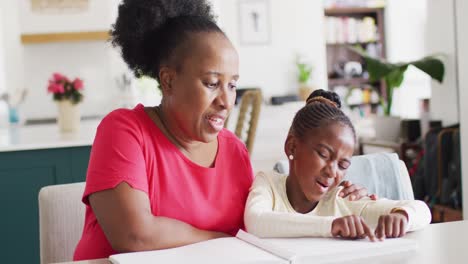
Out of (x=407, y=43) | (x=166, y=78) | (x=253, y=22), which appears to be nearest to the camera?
(x=166, y=78)

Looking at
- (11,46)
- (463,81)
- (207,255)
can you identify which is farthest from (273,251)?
(11,46)

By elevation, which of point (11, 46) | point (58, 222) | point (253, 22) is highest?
point (253, 22)

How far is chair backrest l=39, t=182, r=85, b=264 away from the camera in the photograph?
1652mm

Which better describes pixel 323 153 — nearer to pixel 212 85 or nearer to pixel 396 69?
pixel 212 85

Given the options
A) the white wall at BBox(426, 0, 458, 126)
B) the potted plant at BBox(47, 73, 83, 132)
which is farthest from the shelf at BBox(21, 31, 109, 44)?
the white wall at BBox(426, 0, 458, 126)

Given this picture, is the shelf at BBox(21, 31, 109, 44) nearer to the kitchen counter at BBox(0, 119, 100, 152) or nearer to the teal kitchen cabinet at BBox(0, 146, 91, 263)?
the kitchen counter at BBox(0, 119, 100, 152)

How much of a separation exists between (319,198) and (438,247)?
27cm

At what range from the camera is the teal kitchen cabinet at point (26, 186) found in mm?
3209

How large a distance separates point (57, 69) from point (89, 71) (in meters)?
0.28

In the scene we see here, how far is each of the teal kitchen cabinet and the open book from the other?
2.23 meters

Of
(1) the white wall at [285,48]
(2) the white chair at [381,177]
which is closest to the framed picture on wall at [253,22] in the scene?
(1) the white wall at [285,48]

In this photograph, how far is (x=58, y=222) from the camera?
1.66 metres

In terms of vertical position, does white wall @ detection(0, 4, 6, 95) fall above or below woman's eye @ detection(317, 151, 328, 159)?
above

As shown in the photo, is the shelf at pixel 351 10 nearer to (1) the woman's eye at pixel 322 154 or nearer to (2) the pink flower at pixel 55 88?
(2) the pink flower at pixel 55 88
